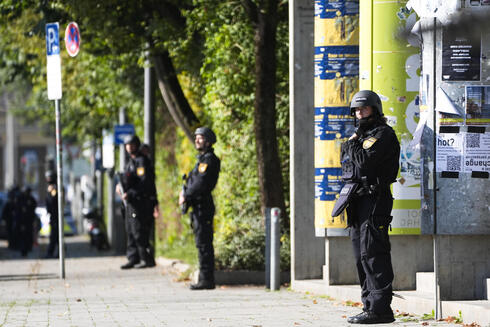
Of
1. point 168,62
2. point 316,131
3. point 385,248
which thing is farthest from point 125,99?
point 385,248

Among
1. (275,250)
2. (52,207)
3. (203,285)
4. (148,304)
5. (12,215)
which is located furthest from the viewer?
(12,215)

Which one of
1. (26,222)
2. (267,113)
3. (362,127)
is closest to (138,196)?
(267,113)

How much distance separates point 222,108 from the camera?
16.0 metres

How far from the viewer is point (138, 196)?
16.1 meters

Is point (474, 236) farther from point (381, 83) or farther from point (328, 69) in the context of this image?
point (328, 69)

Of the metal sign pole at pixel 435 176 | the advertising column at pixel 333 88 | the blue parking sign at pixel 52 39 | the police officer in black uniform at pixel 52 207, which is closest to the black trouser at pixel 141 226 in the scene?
the blue parking sign at pixel 52 39

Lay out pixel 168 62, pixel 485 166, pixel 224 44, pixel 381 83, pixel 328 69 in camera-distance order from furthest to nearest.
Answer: pixel 168 62 < pixel 224 44 < pixel 328 69 < pixel 381 83 < pixel 485 166

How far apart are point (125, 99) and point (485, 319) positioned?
15798 mm

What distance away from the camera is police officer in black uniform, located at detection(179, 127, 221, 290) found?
12.5 meters

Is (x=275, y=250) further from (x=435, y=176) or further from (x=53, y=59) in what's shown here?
(x=53, y=59)

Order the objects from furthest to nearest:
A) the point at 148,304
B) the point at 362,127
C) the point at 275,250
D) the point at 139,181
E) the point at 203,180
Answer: the point at 139,181 < the point at 203,180 < the point at 275,250 < the point at 148,304 < the point at 362,127

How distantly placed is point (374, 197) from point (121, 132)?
13550 millimetres

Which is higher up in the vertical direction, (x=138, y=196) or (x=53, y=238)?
(x=138, y=196)

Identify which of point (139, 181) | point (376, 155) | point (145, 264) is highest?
point (376, 155)
